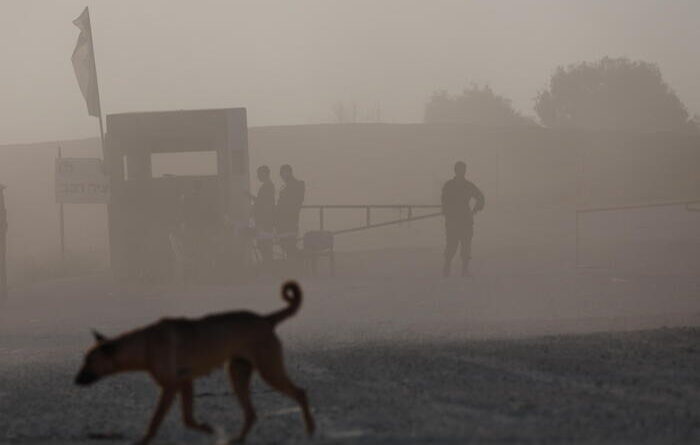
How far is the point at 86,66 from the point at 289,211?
6354 millimetres

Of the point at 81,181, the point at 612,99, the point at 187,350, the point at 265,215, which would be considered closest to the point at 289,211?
the point at 265,215

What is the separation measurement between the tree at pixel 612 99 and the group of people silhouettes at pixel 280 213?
311 feet

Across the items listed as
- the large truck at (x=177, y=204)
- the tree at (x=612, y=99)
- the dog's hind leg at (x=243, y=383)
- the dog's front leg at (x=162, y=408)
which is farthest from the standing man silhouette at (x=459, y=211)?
the tree at (x=612, y=99)

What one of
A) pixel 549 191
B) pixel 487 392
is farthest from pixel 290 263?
pixel 549 191

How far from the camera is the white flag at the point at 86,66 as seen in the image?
1259 inches

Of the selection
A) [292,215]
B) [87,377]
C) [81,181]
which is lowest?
[87,377]

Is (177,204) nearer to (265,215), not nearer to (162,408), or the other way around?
(265,215)

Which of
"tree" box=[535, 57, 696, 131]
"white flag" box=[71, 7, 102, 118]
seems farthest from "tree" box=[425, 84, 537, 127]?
"white flag" box=[71, 7, 102, 118]

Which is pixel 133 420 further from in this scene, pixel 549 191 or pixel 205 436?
pixel 549 191

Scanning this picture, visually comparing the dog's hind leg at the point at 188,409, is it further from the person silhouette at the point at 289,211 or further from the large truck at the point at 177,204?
the person silhouette at the point at 289,211

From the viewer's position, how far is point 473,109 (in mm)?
131000

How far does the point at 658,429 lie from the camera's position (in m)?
9.31

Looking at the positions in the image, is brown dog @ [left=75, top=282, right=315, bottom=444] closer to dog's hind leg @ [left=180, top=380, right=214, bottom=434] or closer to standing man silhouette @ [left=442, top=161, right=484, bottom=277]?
dog's hind leg @ [left=180, top=380, right=214, bottom=434]

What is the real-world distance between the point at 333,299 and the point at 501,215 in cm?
3457
